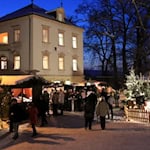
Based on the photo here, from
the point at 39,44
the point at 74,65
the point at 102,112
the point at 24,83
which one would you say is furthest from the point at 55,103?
the point at 74,65

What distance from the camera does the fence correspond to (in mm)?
20016

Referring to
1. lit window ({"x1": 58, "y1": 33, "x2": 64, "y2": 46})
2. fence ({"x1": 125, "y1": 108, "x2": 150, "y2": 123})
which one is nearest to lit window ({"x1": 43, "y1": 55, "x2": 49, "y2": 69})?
lit window ({"x1": 58, "y1": 33, "x2": 64, "y2": 46})

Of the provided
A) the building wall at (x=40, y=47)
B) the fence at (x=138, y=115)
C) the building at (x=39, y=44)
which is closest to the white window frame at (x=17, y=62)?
the building at (x=39, y=44)

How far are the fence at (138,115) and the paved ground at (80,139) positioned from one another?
2359mm

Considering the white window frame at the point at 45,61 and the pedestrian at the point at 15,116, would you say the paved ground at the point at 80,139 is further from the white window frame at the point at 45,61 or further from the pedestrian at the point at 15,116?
the white window frame at the point at 45,61

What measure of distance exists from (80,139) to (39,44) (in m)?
26.7

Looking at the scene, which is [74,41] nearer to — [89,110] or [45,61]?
[45,61]

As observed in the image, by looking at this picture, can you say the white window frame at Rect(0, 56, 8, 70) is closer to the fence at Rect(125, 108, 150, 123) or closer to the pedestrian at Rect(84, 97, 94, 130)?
the fence at Rect(125, 108, 150, 123)

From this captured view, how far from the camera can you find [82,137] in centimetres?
1440

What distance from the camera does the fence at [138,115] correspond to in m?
20.0

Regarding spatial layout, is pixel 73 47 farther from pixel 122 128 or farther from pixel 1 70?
pixel 122 128

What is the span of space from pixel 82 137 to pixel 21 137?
2518 millimetres

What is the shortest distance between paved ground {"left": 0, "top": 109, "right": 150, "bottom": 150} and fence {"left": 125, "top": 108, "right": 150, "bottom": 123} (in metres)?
2.36

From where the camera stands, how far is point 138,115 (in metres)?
20.7
